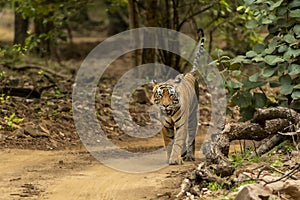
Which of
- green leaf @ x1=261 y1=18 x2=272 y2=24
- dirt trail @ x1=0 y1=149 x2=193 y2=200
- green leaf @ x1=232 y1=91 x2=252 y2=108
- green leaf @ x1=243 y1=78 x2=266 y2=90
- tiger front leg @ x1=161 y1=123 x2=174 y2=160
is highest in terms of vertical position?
green leaf @ x1=261 y1=18 x2=272 y2=24

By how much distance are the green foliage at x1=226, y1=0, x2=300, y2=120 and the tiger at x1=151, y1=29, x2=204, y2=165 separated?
62cm

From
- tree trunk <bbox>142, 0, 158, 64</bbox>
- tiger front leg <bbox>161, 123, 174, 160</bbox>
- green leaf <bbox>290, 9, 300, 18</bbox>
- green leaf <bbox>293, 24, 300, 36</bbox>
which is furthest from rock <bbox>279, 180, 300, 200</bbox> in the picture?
tree trunk <bbox>142, 0, 158, 64</bbox>

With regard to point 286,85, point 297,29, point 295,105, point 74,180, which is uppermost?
point 297,29

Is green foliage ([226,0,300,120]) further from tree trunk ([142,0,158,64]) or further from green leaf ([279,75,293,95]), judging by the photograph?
tree trunk ([142,0,158,64])

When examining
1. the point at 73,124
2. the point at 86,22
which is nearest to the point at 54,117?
the point at 73,124

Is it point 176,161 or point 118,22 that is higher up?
point 118,22

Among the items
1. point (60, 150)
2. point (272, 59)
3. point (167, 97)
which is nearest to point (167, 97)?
point (167, 97)

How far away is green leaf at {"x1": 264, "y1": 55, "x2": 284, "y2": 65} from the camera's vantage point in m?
7.90

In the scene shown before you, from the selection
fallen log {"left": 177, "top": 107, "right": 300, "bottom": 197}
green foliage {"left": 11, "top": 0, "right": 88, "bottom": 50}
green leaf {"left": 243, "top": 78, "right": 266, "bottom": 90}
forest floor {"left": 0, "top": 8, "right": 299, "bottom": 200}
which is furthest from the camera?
green foliage {"left": 11, "top": 0, "right": 88, "bottom": 50}

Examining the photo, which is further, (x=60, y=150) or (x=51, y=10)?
(x=51, y=10)

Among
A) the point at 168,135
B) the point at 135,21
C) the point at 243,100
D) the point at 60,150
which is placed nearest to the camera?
the point at 243,100

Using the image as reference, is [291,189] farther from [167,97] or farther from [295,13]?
[167,97]

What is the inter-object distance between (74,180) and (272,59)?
8.63ft

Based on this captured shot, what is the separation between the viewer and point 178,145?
8.62 m
